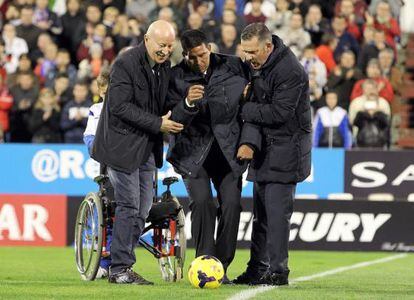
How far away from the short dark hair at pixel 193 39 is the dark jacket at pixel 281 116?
1.91 feet

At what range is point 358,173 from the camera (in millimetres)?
18969

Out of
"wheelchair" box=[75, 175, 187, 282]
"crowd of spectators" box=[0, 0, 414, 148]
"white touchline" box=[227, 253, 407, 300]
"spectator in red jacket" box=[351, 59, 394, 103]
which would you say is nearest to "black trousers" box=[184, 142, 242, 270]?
"wheelchair" box=[75, 175, 187, 282]

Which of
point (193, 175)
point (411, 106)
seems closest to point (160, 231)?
point (193, 175)

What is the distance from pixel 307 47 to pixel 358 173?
3485 mm

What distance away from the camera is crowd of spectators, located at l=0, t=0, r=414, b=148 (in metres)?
20.9

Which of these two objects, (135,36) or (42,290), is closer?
(42,290)

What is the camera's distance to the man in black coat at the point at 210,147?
37.5 ft

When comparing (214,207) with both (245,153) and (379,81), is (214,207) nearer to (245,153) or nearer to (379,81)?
(245,153)

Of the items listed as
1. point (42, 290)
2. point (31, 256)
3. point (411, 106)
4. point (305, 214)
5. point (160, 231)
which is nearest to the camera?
point (42, 290)

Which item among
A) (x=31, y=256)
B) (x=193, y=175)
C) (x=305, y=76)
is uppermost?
(x=305, y=76)

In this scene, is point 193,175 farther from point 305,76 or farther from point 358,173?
point 358,173

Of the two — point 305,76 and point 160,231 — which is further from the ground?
point 305,76

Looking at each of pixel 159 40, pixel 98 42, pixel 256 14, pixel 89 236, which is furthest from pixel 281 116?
pixel 256 14

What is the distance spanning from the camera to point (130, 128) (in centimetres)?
1127
